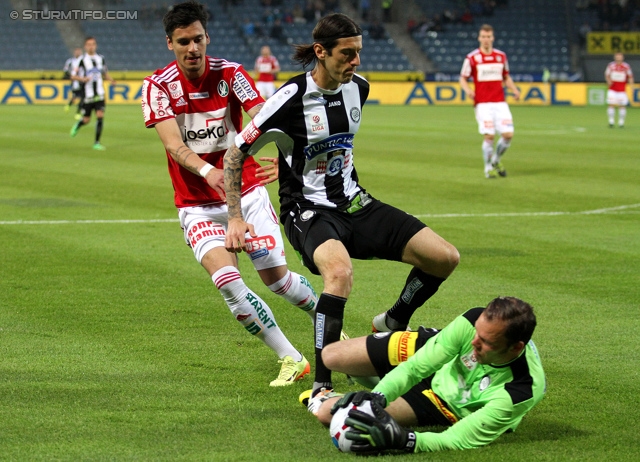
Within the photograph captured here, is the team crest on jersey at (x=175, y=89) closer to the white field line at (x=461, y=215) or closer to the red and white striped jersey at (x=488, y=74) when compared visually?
the white field line at (x=461, y=215)

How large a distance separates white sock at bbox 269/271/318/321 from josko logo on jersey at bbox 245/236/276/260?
22 cm

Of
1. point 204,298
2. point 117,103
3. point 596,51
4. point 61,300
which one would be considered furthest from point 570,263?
point 596,51

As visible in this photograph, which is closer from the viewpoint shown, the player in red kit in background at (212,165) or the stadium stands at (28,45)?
the player in red kit in background at (212,165)

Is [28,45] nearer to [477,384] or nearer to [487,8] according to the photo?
[487,8]

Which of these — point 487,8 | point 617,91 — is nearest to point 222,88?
point 617,91

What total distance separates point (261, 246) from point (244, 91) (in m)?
1.02

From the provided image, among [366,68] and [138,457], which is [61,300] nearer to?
[138,457]

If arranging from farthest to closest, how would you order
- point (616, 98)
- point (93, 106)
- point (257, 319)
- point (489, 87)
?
point (616, 98) < point (93, 106) < point (489, 87) < point (257, 319)

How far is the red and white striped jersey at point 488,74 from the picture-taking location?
18000 mm

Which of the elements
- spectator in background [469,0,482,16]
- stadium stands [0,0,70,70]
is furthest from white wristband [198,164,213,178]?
spectator in background [469,0,482,16]

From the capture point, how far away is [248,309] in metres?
6.00

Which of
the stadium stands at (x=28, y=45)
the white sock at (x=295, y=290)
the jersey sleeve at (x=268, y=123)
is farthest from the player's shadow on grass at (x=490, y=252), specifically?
the stadium stands at (x=28, y=45)

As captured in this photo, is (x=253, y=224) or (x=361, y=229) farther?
(x=253, y=224)

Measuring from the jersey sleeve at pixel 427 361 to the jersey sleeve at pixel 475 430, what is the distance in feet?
0.80
